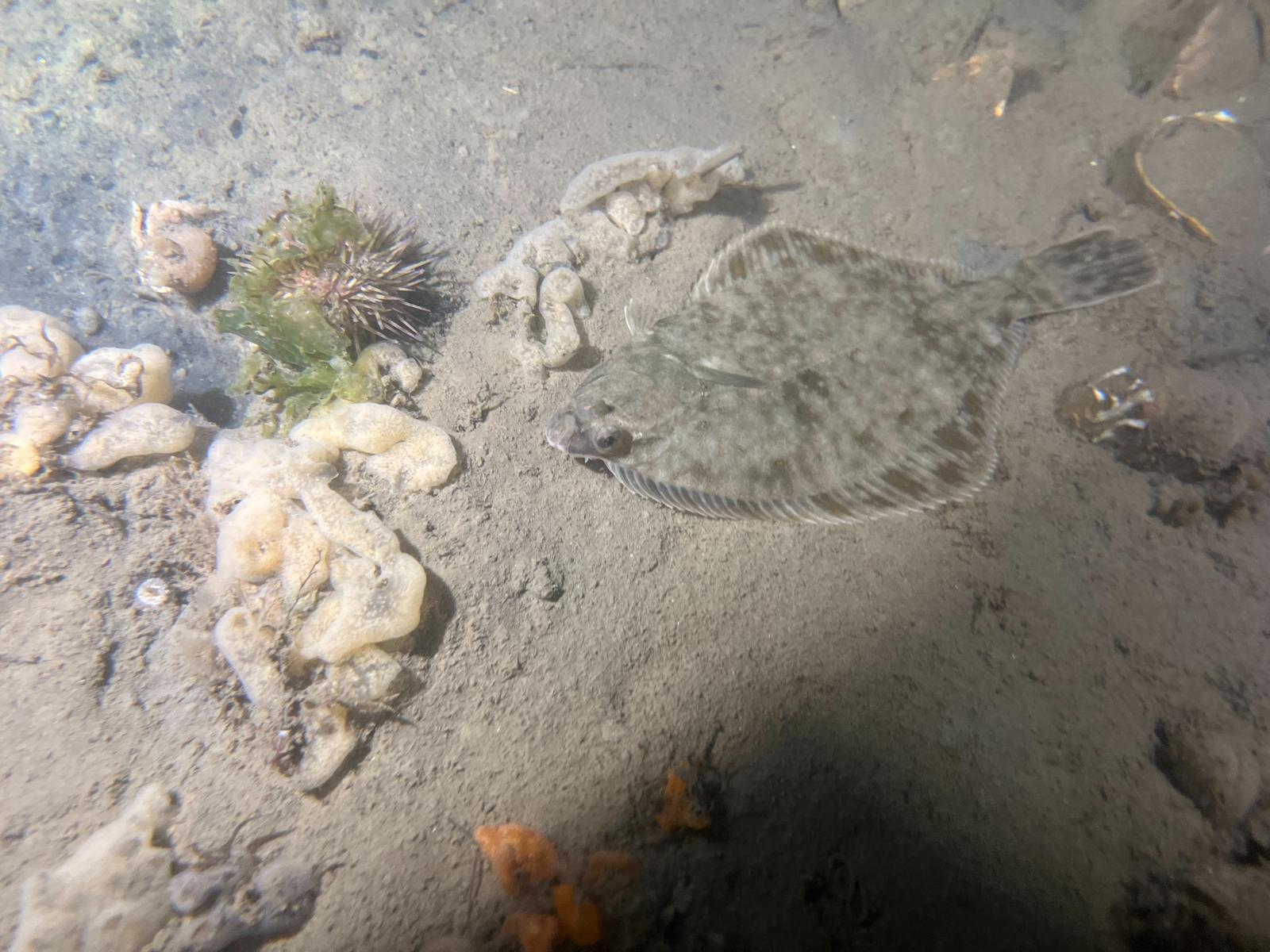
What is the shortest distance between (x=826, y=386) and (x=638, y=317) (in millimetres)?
1509

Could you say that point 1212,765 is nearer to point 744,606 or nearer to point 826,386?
point 744,606

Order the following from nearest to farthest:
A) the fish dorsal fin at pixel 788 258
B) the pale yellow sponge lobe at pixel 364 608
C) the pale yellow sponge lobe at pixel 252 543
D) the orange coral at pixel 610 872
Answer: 1. the orange coral at pixel 610 872
2. the pale yellow sponge lobe at pixel 364 608
3. the pale yellow sponge lobe at pixel 252 543
4. the fish dorsal fin at pixel 788 258

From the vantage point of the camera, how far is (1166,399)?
3.34m

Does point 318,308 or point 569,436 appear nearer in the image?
point 569,436

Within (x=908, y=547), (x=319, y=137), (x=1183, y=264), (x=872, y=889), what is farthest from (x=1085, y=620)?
(x=319, y=137)

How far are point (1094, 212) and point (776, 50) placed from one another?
3.70m

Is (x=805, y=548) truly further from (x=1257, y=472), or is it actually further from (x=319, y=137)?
(x=319, y=137)

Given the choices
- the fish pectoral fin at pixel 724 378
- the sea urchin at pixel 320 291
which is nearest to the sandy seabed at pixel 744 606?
the sea urchin at pixel 320 291

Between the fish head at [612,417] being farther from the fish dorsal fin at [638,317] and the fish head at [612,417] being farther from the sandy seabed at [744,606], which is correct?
the fish dorsal fin at [638,317]

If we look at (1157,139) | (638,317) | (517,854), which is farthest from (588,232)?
(1157,139)

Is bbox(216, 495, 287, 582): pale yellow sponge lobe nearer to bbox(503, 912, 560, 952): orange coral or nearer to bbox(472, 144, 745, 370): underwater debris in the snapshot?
bbox(472, 144, 745, 370): underwater debris

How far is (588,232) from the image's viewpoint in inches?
172

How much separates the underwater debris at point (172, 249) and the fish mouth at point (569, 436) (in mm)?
3727

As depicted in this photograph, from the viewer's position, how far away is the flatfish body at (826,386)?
3338 millimetres
